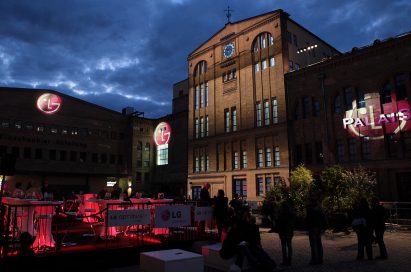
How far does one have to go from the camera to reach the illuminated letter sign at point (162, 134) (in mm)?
47406

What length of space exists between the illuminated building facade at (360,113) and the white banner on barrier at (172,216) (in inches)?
728

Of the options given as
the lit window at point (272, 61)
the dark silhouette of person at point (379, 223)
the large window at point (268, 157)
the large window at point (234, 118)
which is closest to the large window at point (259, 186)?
the large window at point (268, 157)

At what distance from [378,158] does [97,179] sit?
37090 millimetres

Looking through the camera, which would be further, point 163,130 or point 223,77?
point 163,130

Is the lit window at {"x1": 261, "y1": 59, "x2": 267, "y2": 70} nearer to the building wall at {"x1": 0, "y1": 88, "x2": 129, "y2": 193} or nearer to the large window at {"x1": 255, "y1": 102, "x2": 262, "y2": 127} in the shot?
the large window at {"x1": 255, "y1": 102, "x2": 262, "y2": 127}

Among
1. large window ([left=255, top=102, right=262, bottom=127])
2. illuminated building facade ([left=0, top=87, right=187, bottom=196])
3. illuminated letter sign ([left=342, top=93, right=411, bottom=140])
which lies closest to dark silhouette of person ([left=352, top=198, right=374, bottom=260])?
illuminated letter sign ([left=342, top=93, right=411, bottom=140])

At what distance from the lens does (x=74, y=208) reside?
19438 millimetres

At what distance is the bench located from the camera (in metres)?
8.75

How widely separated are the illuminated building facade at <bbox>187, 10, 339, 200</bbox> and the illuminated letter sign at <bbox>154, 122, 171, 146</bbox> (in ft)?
14.5

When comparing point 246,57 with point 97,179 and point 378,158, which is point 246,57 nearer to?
point 378,158

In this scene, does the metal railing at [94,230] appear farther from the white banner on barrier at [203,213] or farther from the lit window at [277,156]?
the lit window at [277,156]

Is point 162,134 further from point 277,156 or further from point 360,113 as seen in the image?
point 360,113

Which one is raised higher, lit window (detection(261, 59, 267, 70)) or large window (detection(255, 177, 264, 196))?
lit window (detection(261, 59, 267, 70))

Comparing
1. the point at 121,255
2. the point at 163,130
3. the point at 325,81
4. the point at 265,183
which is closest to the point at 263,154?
the point at 265,183
